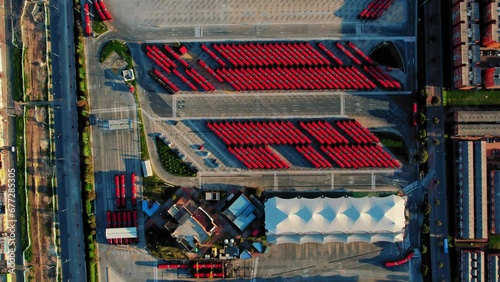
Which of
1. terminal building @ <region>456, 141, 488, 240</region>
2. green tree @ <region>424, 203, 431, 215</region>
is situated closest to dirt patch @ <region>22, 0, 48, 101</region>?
green tree @ <region>424, 203, 431, 215</region>

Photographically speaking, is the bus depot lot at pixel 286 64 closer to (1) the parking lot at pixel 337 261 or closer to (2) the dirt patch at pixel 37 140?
(2) the dirt patch at pixel 37 140

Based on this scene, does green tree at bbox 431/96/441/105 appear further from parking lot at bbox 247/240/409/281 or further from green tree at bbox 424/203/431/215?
parking lot at bbox 247/240/409/281

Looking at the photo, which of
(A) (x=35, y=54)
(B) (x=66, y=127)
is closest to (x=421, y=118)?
(B) (x=66, y=127)

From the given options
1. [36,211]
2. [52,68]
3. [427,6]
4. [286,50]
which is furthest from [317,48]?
[36,211]

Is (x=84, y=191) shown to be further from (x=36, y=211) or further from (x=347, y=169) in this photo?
(x=347, y=169)

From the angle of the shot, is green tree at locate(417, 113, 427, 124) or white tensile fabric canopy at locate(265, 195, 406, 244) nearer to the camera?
white tensile fabric canopy at locate(265, 195, 406, 244)

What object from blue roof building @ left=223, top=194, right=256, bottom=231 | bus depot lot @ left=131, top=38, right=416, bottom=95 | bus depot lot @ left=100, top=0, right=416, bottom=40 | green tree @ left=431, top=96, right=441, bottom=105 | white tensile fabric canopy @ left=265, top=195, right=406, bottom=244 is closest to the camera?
white tensile fabric canopy @ left=265, top=195, right=406, bottom=244
